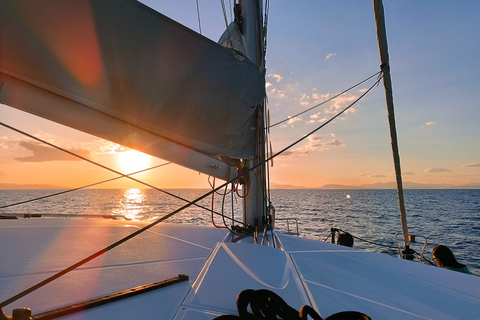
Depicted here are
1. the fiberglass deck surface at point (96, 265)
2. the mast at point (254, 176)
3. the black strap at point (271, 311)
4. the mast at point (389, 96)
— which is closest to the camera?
the black strap at point (271, 311)

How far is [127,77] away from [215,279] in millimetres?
1246

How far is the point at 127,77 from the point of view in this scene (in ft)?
5.46

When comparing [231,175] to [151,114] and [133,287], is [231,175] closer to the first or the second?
[151,114]

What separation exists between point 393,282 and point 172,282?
122 centimetres

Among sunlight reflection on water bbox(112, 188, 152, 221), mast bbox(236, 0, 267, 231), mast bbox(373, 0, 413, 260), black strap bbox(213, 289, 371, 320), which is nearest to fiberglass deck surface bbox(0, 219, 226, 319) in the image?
black strap bbox(213, 289, 371, 320)

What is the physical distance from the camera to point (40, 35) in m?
1.41

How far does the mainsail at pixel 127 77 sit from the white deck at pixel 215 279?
766 mm

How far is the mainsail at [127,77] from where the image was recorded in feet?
4.66

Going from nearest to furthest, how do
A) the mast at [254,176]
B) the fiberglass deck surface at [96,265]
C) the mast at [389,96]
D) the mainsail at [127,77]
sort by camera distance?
the fiberglass deck surface at [96,265] → the mainsail at [127,77] → the mast at [389,96] → the mast at [254,176]

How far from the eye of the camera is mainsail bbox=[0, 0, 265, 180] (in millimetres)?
1420

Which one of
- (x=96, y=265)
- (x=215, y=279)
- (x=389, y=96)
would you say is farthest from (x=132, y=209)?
(x=215, y=279)

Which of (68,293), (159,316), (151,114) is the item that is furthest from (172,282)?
(151,114)

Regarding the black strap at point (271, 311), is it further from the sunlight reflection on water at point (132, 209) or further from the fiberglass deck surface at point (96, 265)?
the sunlight reflection on water at point (132, 209)

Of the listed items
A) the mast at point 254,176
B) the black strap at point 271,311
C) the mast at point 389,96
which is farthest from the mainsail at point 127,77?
the mast at point 389,96
